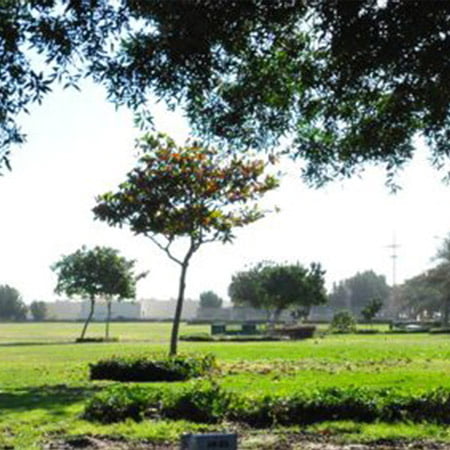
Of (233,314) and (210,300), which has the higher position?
(210,300)

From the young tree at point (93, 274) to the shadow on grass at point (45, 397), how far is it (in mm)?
38215

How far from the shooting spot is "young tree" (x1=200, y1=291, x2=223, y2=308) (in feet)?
536

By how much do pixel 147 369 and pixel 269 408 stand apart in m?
7.06

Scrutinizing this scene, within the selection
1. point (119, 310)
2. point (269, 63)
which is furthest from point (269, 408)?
point (119, 310)

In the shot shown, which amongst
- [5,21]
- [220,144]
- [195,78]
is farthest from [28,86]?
[220,144]

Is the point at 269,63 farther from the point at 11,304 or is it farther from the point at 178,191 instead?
the point at 11,304

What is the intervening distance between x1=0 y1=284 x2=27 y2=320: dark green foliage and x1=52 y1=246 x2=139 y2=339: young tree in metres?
94.6

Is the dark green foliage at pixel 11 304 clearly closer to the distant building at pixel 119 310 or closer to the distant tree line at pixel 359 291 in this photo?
the distant building at pixel 119 310

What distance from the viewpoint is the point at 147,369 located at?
16531 millimetres

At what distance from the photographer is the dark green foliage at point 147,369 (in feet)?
53.9

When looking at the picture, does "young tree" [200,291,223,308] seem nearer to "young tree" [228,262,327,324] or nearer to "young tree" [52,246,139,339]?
"young tree" [228,262,327,324]

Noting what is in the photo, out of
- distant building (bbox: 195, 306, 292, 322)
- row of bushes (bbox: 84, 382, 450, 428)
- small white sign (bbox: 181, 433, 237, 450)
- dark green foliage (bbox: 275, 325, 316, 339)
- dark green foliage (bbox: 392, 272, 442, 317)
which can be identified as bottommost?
row of bushes (bbox: 84, 382, 450, 428)

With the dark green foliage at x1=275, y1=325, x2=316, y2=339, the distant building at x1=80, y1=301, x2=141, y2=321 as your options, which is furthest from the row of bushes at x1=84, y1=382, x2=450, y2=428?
the distant building at x1=80, y1=301, x2=141, y2=321

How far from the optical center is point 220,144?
9852mm
